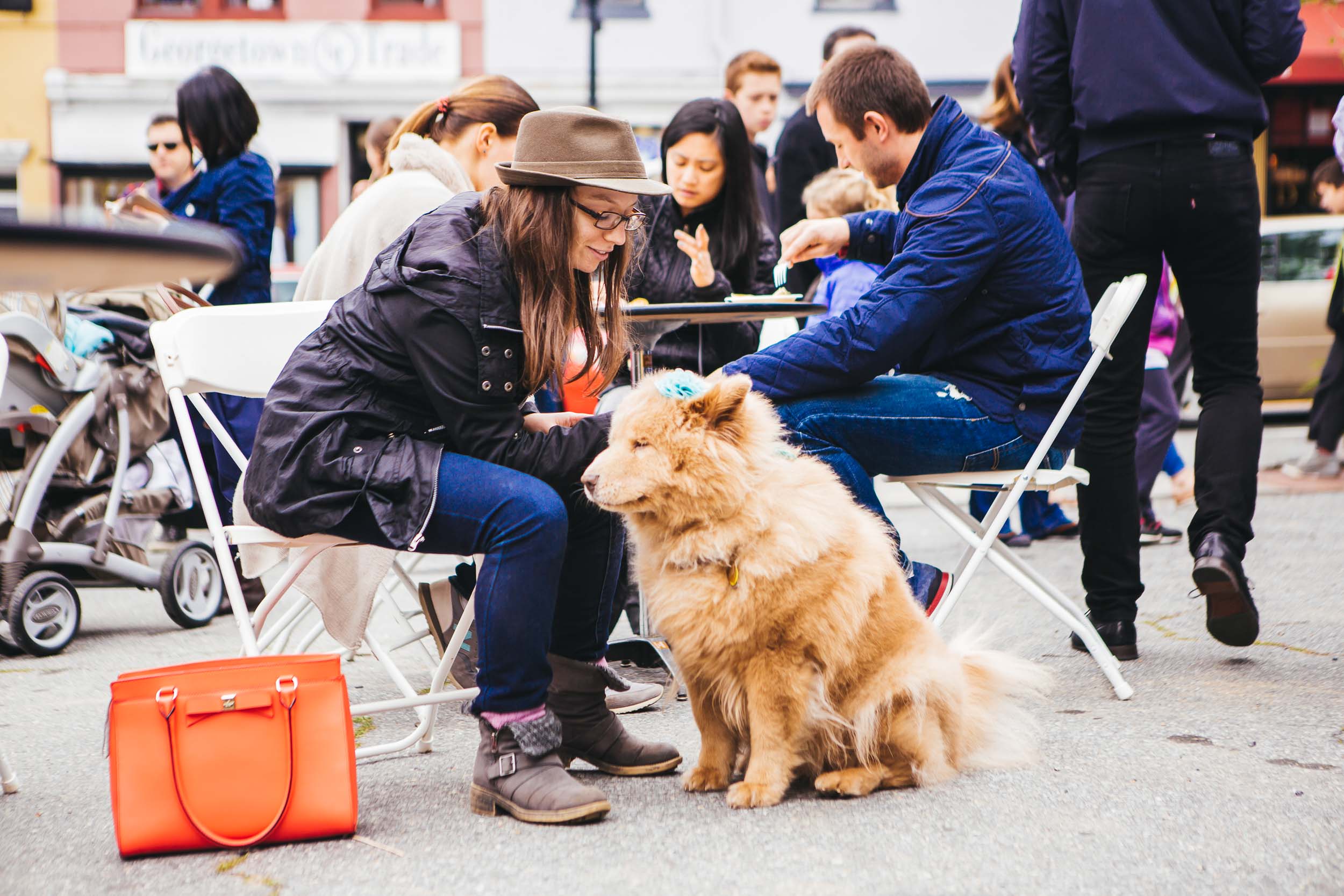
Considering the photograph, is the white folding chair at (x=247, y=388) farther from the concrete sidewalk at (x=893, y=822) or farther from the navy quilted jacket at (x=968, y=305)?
the navy quilted jacket at (x=968, y=305)

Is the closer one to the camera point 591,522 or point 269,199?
point 591,522

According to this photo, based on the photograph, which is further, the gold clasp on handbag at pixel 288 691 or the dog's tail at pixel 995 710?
the dog's tail at pixel 995 710

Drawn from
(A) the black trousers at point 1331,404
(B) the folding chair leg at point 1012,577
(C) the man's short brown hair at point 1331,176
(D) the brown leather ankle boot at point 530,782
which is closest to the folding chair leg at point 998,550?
(B) the folding chair leg at point 1012,577

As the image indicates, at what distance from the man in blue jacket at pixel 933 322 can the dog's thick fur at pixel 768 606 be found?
437 millimetres

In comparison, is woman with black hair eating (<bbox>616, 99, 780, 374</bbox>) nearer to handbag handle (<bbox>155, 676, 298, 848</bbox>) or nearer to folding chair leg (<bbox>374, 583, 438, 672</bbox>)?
folding chair leg (<bbox>374, 583, 438, 672</bbox>)

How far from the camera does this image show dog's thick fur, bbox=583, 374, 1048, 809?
264 cm

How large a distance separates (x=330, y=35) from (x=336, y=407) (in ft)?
48.8

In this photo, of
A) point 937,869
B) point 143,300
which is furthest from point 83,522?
point 937,869

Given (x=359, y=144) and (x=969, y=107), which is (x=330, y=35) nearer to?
(x=359, y=144)

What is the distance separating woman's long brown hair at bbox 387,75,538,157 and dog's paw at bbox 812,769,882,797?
2.33m

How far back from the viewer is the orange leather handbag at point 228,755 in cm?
237

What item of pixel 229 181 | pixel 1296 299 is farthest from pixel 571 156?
pixel 1296 299

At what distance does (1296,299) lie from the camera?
34.6 ft

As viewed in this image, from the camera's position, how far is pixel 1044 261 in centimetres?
331
